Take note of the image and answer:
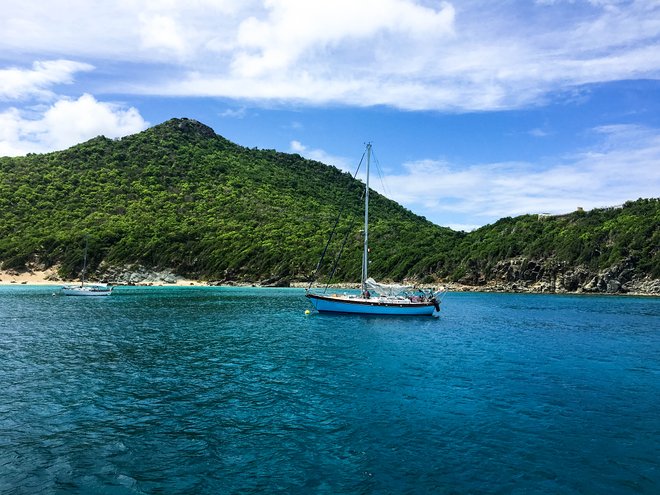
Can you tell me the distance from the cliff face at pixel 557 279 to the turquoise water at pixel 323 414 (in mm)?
73732

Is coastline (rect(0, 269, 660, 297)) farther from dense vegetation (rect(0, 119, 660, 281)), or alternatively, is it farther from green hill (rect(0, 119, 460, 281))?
green hill (rect(0, 119, 460, 281))

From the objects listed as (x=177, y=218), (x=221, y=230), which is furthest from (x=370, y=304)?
(x=177, y=218)

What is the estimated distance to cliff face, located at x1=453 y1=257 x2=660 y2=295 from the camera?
100m

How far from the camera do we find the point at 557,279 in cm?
11069

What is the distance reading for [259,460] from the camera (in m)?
13.7

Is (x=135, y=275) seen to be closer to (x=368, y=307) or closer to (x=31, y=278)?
(x=31, y=278)

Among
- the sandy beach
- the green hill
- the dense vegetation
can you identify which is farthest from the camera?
the green hill

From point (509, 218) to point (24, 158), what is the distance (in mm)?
178399

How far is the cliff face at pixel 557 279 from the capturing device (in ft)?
330

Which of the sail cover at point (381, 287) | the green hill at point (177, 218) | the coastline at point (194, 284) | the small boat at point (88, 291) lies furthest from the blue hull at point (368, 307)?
the green hill at point (177, 218)

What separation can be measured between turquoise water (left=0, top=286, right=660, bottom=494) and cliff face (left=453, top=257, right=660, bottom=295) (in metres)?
73.7

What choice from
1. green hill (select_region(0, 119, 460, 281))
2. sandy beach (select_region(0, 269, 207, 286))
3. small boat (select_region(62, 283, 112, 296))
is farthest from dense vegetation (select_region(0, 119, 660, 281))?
small boat (select_region(62, 283, 112, 296))

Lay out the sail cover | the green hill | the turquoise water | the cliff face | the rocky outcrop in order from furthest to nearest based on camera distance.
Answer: the green hill
the rocky outcrop
the cliff face
the sail cover
the turquoise water

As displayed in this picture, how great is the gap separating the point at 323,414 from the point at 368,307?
3636 cm
